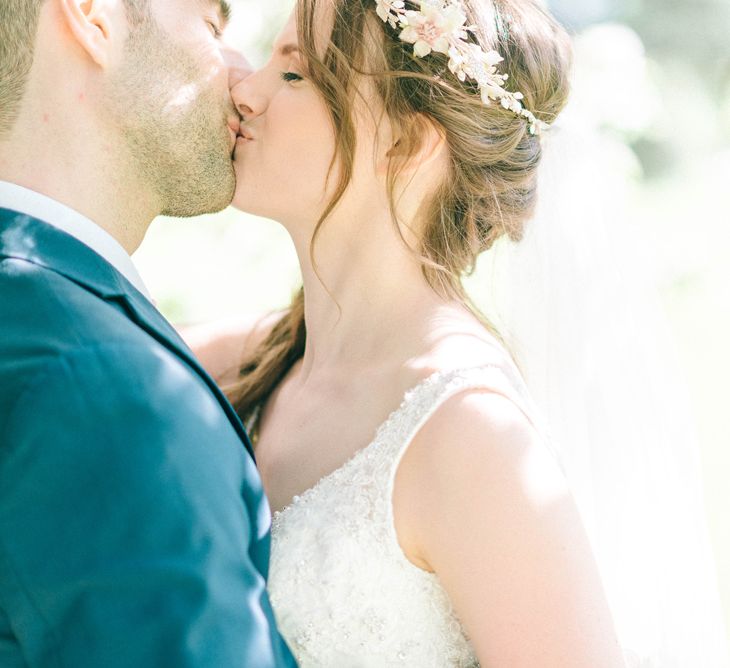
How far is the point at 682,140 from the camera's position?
5.38 metres

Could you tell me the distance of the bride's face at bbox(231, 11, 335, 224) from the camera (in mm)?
2930

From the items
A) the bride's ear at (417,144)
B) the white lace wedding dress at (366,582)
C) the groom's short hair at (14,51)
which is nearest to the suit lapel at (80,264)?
the groom's short hair at (14,51)

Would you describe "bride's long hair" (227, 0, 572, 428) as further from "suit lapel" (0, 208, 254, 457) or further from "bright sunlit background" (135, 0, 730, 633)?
"bright sunlit background" (135, 0, 730, 633)

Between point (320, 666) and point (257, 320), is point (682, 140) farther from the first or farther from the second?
point (320, 666)

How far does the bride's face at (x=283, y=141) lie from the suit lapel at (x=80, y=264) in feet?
2.95

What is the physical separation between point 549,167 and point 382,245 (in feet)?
2.15

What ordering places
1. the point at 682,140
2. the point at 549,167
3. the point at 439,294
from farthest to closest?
1. the point at 682,140
2. the point at 549,167
3. the point at 439,294

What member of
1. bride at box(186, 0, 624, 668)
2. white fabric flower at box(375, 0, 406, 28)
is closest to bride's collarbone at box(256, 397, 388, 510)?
bride at box(186, 0, 624, 668)

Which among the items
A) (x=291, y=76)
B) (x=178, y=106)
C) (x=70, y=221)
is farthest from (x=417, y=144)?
(x=70, y=221)

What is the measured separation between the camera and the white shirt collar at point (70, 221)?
2.25 metres

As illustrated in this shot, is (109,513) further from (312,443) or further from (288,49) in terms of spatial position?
(288,49)

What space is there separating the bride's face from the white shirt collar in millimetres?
662

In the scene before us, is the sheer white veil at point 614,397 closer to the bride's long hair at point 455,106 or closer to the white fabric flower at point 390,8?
the bride's long hair at point 455,106

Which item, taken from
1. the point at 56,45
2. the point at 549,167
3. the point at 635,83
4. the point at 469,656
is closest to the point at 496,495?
the point at 469,656
